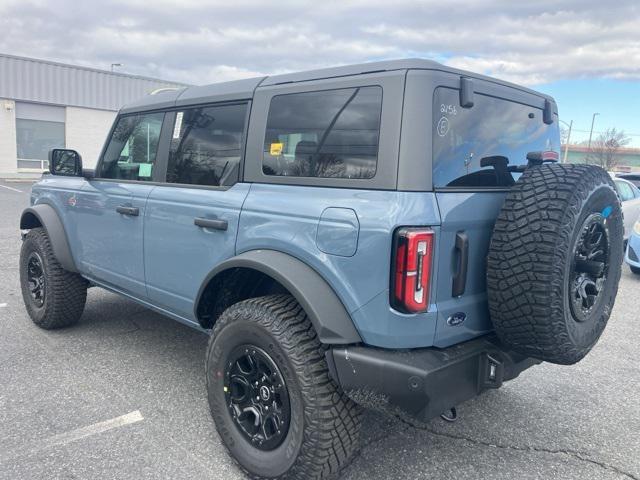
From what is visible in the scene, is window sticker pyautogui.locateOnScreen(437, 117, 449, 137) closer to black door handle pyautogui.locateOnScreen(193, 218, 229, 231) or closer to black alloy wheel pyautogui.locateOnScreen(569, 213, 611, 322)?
black alloy wheel pyautogui.locateOnScreen(569, 213, 611, 322)

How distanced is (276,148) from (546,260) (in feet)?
4.64

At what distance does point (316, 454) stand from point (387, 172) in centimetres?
126

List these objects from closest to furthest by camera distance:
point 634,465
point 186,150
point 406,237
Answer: point 406,237
point 634,465
point 186,150

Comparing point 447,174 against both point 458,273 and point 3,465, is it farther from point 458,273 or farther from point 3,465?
point 3,465

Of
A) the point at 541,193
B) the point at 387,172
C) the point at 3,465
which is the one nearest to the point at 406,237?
the point at 387,172

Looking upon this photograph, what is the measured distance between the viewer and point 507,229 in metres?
2.25

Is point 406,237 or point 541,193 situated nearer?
point 406,237

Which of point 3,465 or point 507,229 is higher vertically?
point 507,229

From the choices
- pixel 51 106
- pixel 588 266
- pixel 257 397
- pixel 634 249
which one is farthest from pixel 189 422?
pixel 51 106

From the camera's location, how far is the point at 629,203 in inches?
354

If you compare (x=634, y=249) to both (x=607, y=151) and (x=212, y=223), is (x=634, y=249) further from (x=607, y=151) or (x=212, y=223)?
(x=607, y=151)

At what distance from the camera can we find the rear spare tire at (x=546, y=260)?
2.16 meters

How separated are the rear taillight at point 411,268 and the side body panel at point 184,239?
0.99 m

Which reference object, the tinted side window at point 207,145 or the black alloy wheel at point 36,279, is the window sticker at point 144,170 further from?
the black alloy wheel at point 36,279
